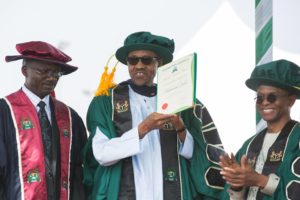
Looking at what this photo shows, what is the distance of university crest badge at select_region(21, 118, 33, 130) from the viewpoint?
15.7ft

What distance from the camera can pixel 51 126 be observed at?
4906mm

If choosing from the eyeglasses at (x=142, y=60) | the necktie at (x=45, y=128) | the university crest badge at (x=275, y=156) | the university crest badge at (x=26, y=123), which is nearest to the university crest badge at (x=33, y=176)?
the necktie at (x=45, y=128)

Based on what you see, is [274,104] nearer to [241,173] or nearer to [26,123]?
[241,173]

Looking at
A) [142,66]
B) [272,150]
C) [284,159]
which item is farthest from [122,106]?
[284,159]

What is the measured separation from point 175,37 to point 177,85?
5.75ft

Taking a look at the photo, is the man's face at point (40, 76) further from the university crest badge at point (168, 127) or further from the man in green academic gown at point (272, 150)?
the man in green academic gown at point (272, 150)

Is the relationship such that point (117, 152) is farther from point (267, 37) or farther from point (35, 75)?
point (267, 37)

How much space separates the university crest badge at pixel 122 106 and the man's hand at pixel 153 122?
288 mm

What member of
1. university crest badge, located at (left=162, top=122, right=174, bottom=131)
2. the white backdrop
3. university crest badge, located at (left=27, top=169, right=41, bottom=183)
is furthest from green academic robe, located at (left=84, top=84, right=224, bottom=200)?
the white backdrop

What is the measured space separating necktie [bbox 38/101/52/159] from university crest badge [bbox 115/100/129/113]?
449 millimetres

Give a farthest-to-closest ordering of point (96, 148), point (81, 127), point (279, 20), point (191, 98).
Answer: point (279, 20) < point (81, 127) < point (96, 148) < point (191, 98)

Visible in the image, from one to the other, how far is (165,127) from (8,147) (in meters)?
0.98

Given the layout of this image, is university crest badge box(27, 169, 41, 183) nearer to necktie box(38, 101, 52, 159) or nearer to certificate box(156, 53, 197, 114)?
necktie box(38, 101, 52, 159)

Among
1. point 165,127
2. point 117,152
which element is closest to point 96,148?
point 117,152
